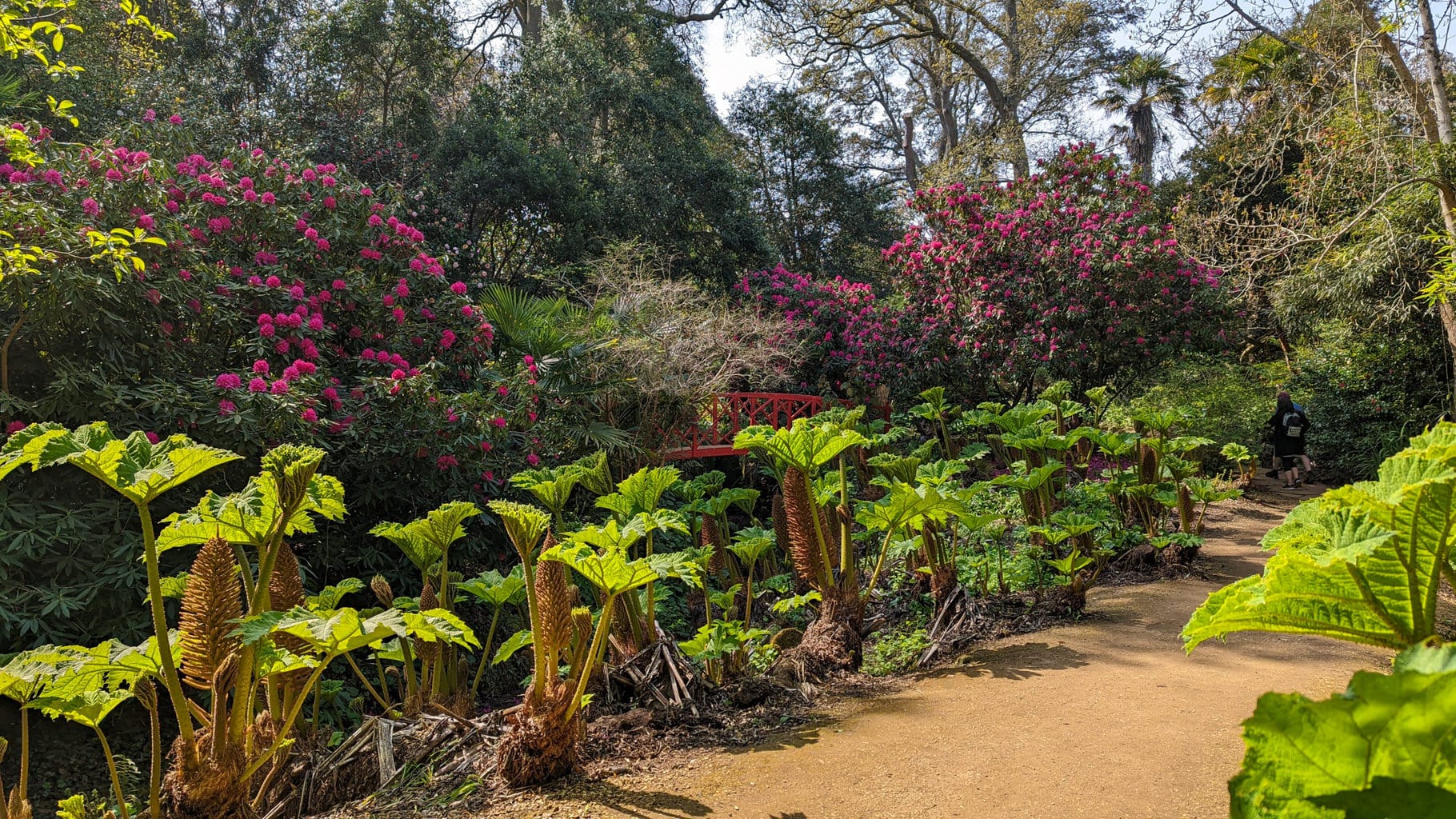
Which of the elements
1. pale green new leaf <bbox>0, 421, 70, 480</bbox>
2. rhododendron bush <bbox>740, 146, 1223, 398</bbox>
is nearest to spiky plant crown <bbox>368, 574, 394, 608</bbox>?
pale green new leaf <bbox>0, 421, 70, 480</bbox>

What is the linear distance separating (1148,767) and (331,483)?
3.21 meters

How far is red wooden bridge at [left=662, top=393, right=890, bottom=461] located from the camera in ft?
31.7

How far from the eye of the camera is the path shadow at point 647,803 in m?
2.62

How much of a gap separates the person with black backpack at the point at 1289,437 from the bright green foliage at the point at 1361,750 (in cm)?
1258

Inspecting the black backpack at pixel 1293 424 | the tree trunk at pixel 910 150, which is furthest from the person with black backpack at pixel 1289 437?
the tree trunk at pixel 910 150

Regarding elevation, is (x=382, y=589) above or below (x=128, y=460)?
below

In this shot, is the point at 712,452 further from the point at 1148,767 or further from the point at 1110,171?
the point at 1110,171

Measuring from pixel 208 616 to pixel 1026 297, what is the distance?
12093mm

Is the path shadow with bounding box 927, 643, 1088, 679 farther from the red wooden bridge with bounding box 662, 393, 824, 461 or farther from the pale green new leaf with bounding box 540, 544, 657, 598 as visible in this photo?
the red wooden bridge with bounding box 662, 393, 824, 461

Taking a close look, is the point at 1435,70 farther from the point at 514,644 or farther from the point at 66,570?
the point at 66,570

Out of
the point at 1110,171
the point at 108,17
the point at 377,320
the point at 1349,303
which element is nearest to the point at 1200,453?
the point at 1349,303

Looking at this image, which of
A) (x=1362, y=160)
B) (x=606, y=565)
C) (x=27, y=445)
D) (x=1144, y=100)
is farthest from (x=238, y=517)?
(x=1144, y=100)

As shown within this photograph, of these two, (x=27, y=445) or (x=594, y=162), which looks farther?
(x=594, y=162)

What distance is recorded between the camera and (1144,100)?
21828mm
